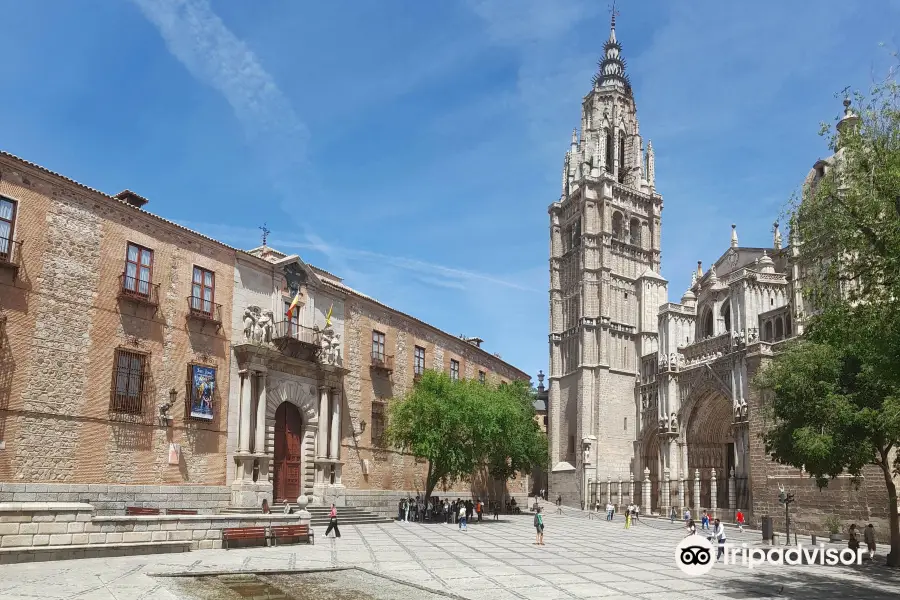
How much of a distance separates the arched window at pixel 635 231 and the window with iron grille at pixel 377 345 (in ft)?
122

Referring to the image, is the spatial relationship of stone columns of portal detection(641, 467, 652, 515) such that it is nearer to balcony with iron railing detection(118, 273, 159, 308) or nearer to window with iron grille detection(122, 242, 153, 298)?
balcony with iron railing detection(118, 273, 159, 308)

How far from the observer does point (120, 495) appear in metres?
23.2

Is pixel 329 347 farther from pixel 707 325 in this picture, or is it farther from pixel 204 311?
pixel 707 325

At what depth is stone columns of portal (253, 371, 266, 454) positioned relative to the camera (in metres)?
28.3

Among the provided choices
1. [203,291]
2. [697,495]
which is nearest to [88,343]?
[203,291]

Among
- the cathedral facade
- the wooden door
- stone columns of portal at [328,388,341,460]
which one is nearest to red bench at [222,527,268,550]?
the wooden door

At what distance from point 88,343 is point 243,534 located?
7768 mm

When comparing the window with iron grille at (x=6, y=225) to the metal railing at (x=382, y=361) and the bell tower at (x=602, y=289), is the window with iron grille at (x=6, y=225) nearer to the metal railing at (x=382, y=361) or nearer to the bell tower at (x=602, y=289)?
the metal railing at (x=382, y=361)

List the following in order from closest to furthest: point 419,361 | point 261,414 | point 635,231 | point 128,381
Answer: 1. point 128,381
2. point 261,414
3. point 419,361
4. point 635,231

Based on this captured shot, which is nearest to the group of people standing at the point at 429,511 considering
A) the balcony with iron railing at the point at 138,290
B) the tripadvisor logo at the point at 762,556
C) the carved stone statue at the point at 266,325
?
the carved stone statue at the point at 266,325

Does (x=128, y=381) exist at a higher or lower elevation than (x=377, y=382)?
lower

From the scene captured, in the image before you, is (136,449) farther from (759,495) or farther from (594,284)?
(594,284)

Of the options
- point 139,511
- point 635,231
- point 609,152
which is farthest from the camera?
point 609,152

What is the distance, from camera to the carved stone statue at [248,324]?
2836 cm
